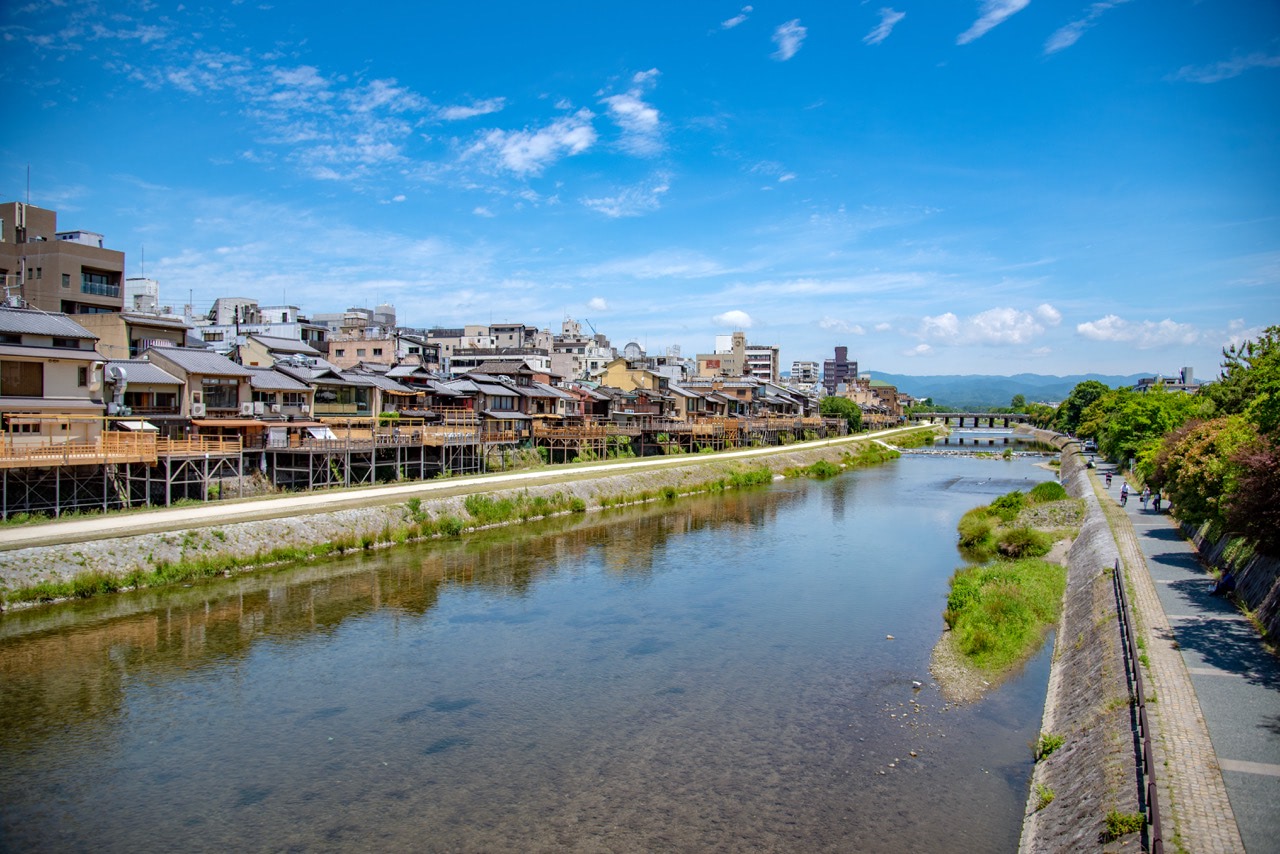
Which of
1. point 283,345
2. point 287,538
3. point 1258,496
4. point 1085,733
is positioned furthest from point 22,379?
point 1258,496

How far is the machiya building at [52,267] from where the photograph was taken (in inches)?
1711

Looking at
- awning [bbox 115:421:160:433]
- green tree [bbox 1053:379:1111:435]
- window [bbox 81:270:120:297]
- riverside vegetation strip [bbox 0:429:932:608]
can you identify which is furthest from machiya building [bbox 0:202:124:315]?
green tree [bbox 1053:379:1111:435]

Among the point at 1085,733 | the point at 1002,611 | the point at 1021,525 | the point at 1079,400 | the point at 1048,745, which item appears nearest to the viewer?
the point at 1085,733

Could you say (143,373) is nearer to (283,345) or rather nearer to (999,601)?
(283,345)

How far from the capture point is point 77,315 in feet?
140

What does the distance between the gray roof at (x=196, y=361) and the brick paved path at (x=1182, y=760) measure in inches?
1602

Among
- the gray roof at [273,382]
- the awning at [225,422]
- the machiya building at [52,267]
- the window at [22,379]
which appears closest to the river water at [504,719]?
the window at [22,379]

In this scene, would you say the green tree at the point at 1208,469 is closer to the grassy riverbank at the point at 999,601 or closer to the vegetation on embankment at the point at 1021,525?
the grassy riverbank at the point at 999,601

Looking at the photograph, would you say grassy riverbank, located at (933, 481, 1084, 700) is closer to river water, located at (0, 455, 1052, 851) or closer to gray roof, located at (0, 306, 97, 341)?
river water, located at (0, 455, 1052, 851)

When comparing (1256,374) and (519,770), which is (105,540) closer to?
(519,770)

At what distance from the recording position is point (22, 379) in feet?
101

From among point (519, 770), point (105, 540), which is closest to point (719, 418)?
point (105, 540)

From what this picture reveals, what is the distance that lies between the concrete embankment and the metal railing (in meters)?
0.22

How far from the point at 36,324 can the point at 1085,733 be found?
132 feet
